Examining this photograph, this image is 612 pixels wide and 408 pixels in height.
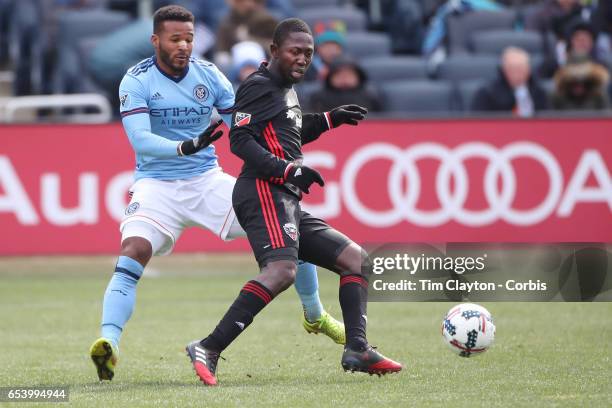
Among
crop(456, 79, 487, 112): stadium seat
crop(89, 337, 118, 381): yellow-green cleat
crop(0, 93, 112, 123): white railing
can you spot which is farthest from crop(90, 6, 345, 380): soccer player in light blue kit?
crop(456, 79, 487, 112): stadium seat

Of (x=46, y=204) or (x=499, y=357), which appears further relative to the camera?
(x=46, y=204)

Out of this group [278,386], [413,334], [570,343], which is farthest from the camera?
[413,334]

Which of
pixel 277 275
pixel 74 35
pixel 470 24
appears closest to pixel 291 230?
pixel 277 275

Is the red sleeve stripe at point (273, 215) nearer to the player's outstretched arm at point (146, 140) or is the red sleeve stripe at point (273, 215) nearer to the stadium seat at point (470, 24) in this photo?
the player's outstretched arm at point (146, 140)

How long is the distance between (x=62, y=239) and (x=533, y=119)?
5.50 m

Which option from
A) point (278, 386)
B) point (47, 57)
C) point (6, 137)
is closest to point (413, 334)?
point (278, 386)

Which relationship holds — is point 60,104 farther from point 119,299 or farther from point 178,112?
point 119,299

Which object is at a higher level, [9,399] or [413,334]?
[9,399]

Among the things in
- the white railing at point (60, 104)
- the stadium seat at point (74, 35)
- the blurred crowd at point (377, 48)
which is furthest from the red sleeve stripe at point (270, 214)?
the stadium seat at point (74, 35)

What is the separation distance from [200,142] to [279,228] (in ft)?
2.24

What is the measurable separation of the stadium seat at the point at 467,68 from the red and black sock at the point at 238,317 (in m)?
10.6

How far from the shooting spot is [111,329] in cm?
782

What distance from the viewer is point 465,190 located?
14.8 metres

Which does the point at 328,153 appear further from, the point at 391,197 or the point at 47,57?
the point at 47,57
